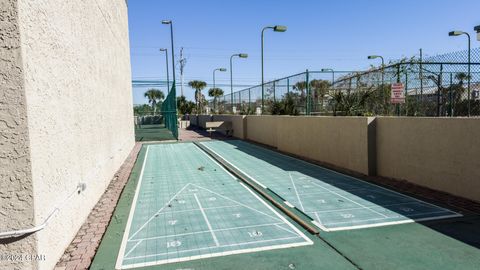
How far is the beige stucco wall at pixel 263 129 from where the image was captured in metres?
16.5

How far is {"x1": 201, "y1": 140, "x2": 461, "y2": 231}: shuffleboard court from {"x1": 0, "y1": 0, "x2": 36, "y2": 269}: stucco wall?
13.2ft

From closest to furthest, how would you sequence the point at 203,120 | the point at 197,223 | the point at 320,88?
the point at 197,223, the point at 320,88, the point at 203,120

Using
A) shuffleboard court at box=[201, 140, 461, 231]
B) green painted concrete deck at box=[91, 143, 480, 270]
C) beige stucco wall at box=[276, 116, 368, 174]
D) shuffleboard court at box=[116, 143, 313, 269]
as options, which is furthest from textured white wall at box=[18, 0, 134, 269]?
beige stucco wall at box=[276, 116, 368, 174]

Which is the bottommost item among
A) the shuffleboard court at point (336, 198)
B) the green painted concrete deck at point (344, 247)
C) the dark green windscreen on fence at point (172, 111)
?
the green painted concrete deck at point (344, 247)

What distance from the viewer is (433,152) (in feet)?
24.1

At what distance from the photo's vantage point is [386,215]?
5.97m

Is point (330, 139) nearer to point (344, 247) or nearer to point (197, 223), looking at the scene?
point (197, 223)

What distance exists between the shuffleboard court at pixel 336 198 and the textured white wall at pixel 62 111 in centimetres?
376

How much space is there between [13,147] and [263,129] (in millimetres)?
14832

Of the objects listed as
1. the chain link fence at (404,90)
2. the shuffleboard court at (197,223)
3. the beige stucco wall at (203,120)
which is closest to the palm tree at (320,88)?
the chain link fence at (404,90)

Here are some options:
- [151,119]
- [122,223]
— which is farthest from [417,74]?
[151,119]

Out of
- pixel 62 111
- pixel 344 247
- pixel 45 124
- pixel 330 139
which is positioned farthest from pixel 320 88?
pixel 45 124

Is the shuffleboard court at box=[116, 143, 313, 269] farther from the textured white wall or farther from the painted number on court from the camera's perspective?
the textured white wall

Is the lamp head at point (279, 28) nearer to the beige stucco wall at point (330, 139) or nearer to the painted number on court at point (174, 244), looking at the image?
the beige stucco wall at point (330, 139)
